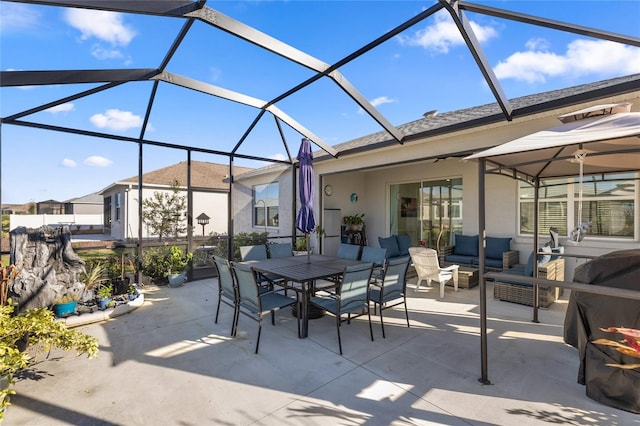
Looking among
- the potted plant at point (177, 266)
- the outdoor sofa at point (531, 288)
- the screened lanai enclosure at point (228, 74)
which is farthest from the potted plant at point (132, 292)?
the outdoor sofa at point (531, 288)

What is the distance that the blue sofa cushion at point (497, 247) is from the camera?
6812 mm

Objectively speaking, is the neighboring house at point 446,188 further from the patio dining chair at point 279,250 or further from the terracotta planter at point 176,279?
the terracotta planter at point 176,279

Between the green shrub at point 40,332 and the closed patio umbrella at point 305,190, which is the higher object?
the closed patio umbrella at point 305,190

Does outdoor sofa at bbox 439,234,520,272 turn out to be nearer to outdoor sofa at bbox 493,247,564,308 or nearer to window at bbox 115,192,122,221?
outdoor sofa at bbox 493,247,564,308

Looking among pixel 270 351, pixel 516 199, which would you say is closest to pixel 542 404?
pixel 270 351

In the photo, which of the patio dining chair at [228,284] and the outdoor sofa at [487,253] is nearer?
the patio dining chair at [228,284]

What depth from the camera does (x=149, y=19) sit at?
A: 3701 millimetres

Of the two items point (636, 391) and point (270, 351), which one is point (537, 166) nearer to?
point (636, 391)

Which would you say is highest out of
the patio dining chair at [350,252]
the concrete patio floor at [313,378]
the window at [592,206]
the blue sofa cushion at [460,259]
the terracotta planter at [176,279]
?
the window at [592,206]

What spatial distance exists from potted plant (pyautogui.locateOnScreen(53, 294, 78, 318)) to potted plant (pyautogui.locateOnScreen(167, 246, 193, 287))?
201 centimetres

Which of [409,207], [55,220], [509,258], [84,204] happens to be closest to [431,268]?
[509,258]

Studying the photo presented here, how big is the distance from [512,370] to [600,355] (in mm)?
769

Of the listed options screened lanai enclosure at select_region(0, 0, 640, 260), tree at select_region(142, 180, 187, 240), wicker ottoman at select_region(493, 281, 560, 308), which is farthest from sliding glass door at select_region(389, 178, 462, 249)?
tree at select_region(142, 180, 187, 240)

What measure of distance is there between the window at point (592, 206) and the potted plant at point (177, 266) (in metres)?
7.68
